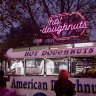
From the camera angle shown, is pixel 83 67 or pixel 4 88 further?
pixel 4 88

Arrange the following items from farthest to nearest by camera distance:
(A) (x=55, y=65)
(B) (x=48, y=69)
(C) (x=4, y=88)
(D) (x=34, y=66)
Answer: (D) (x=34, y=66) < (B) (x=48, y=69) < (A) (x=55, y=65) < (C) (x=4, y=88)

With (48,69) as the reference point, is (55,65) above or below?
above

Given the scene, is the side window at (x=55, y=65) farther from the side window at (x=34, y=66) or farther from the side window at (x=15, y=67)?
the side window at (x=15, y=67)

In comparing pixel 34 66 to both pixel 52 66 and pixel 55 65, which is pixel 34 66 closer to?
pixel 52 66

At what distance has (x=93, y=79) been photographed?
13.0 m

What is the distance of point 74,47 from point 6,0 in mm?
12832

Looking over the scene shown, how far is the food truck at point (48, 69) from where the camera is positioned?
13359mm

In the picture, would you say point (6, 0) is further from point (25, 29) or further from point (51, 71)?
point (51, 71)

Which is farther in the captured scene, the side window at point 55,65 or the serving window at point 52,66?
the side window at point 55,65

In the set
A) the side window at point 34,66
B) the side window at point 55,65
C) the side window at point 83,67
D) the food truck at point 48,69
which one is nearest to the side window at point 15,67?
the food truck at point 48,69

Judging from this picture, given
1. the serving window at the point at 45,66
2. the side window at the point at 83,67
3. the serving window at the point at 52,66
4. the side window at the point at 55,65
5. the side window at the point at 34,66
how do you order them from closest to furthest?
1. the side window at the point at 83,67
2. the serving window at the point at 52,66
3. the side window at the point at 55,65
4. the serving window at the point at 45,66
5. the side window at the point at 34,66

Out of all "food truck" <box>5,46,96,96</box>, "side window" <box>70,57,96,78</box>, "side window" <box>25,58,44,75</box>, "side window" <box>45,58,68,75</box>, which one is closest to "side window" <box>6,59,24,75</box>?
"food truck" <box>5,46,96,96</box>

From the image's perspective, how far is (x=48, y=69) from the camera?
1470 centimetres

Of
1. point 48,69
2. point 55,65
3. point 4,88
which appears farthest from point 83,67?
point 4,88
